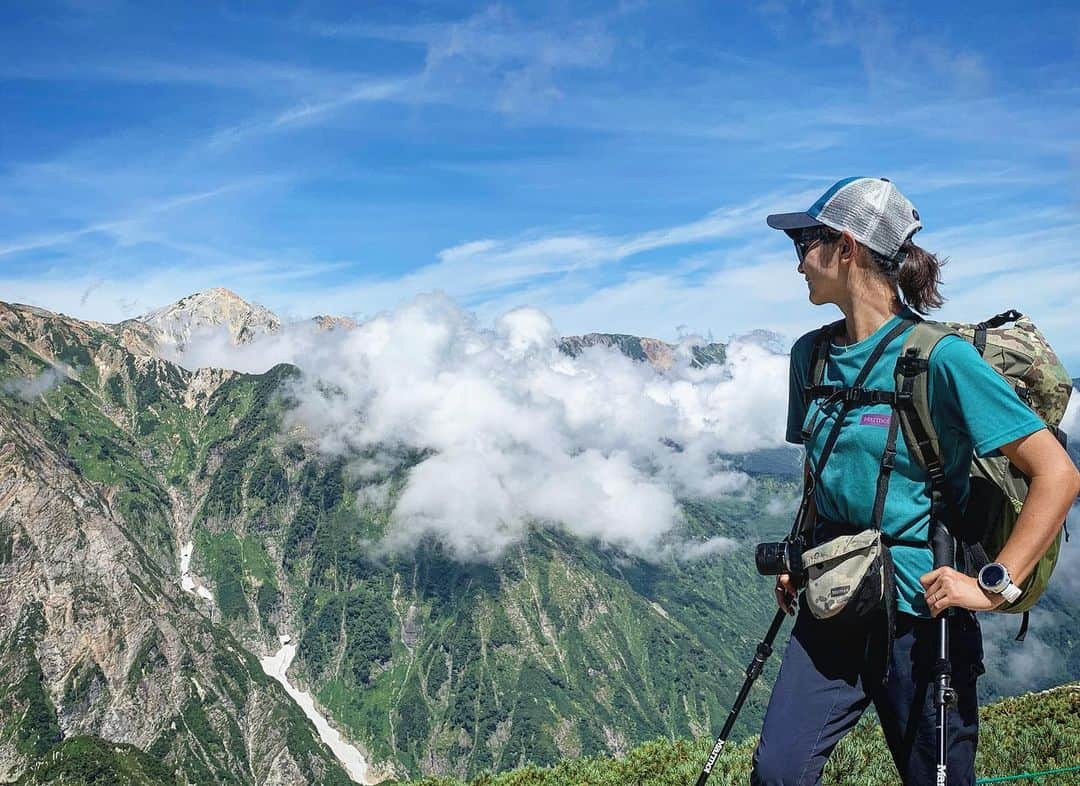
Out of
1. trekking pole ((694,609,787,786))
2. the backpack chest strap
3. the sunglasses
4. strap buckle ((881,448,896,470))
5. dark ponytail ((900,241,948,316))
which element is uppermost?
the sunglasses

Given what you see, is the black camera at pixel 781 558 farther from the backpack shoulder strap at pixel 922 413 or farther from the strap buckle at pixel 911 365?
the strap buckle at pixel 911 365

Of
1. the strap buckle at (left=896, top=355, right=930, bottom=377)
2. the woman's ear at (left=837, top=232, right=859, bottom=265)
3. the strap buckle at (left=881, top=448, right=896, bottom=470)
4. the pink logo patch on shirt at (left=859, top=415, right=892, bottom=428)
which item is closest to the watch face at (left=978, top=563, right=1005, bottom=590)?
the strap buckle at (left=881, top=448, right=896, bottom=470)

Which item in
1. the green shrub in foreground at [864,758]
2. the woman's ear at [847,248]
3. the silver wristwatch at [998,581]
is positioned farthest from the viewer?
the green shrub in foreground at [864,758]

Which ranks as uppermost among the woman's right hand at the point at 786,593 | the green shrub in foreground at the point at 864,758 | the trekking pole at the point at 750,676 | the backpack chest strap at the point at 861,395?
the backpack chest strap at the point at 861,395

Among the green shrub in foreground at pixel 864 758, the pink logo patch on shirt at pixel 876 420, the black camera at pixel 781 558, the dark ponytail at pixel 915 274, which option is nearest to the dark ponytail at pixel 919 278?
the dark ponytail at pixel 915 274

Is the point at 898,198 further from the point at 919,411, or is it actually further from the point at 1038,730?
the point at 1038,730

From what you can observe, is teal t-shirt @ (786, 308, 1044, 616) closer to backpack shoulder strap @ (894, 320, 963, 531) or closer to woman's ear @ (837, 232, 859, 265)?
backpack shoulder strap @ (894, 320, 963, 531)

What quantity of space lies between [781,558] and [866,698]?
1.12 meters

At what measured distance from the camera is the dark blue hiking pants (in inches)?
209

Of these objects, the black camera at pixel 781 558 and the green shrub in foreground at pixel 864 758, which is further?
the green shrub in foreground at pixel 864 758

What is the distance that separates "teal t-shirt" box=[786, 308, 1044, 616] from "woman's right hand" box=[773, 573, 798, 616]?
0.86 metres

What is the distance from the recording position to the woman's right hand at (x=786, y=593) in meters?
6.41

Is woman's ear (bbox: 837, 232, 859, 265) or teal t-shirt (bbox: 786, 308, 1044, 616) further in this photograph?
woman's ear (bbox: 837, 232, 859, 265)

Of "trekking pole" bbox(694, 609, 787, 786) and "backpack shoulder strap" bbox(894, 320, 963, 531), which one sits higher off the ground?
"backpack shoulder strap" bbox(894, 320, 963, 531)
